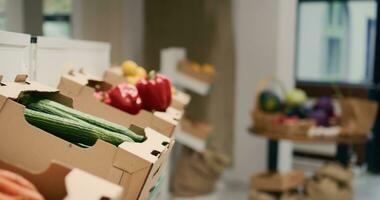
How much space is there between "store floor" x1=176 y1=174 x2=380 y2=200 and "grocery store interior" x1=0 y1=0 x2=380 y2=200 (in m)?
0.02

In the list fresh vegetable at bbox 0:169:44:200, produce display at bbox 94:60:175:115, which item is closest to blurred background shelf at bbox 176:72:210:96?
produce display at bbox 94:60:175:115

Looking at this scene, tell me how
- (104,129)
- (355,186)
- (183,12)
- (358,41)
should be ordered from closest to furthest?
(104,129)
(183,12)
(355,186)
(358,41)

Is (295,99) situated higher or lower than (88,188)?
lower

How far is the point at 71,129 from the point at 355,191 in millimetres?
4040

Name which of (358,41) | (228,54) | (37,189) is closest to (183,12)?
(228,54)

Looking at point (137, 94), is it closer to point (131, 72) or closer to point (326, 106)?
point (131, 72)

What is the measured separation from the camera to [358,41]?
18.6ft

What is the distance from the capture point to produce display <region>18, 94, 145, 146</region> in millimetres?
1089

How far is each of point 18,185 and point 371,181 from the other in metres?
4.82

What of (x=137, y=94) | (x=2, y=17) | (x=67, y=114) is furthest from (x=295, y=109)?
(x=67, y=114)

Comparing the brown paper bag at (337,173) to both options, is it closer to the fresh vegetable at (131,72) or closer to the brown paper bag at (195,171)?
the brown paper bag at (195,171)

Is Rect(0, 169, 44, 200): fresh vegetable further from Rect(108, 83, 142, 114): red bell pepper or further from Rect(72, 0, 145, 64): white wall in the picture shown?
Rect(72, 0, 145, 64): white wall

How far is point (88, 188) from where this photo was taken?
0.78m

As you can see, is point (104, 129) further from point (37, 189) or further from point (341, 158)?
point (341, 158)
